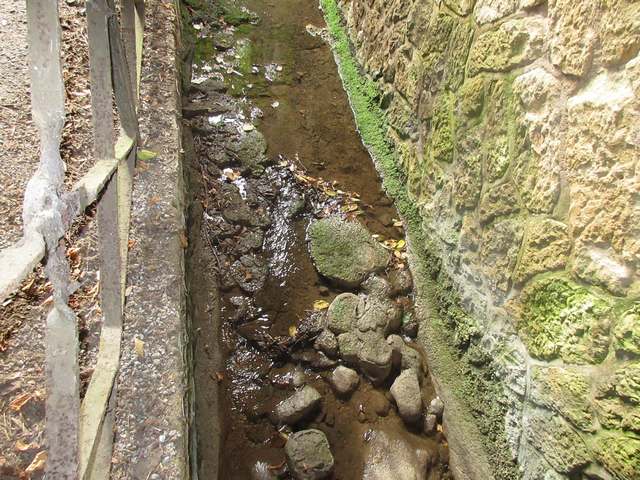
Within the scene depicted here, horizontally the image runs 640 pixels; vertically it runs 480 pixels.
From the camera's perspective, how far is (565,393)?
71.0 inches

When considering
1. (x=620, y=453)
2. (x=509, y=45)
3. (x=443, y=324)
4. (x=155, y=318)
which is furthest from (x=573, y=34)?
(x=155, y=318)

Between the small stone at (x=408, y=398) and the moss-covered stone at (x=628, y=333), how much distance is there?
3.93 feet

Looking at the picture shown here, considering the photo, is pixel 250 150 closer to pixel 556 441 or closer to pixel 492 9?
pixel 492 9

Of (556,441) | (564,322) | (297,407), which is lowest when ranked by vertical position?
(297,407)

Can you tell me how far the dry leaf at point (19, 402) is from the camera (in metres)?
1.51

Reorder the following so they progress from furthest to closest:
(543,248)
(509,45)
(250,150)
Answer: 1. (250,150)
2. (509,45)
3. (543,248)

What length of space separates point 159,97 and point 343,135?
1540 mm

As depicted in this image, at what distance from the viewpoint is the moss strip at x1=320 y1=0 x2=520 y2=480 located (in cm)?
233

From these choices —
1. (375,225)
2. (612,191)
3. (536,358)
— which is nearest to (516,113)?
(612,191)

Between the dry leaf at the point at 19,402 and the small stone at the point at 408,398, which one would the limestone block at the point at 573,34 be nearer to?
the small stone at the point at 408,398

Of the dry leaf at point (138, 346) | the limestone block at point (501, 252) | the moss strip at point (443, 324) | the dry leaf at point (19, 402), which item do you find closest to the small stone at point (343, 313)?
the moss strip at point (443, 324)

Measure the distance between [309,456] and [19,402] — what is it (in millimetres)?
1271

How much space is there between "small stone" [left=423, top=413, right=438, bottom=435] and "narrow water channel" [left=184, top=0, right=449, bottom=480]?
2 cm

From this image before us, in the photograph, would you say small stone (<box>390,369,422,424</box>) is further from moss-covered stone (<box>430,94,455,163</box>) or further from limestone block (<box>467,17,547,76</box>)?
limestone block (<box>467,17,547,76</box>)
